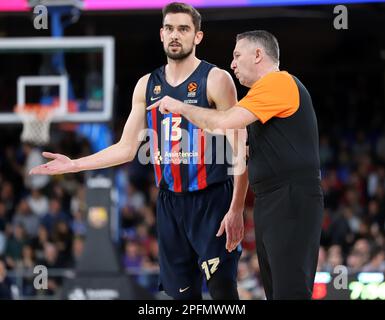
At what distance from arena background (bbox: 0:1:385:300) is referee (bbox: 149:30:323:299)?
4676 mm

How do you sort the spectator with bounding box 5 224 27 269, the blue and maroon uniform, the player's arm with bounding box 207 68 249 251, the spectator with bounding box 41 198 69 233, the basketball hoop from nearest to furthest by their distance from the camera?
the player's arm with bounding box 207 68 249 251 < the blue and maroon uniform < the basketball hoop < the spectator with bounding box 5 224 27 269 < the spectator with bounding box 41 198 69 233

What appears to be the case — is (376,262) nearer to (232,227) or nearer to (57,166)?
(232,227)

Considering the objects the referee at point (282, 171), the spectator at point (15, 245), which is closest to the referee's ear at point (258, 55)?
the referee at point (282, 171)

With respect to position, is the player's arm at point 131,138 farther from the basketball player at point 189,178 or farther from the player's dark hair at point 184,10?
the player's dark hair at point 184,10

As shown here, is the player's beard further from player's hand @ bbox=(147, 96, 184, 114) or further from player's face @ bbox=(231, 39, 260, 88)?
Result: player's hand @ bbox=(147, 96, 184, 114)

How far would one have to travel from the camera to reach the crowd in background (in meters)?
14.7

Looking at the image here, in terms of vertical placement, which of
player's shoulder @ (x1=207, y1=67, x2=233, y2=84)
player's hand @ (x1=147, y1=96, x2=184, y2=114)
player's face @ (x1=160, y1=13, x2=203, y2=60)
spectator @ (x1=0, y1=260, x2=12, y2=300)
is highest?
player's face @ (x1=160, y1=13, x2=203, y2=60)

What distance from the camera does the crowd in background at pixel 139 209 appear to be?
1470 cm

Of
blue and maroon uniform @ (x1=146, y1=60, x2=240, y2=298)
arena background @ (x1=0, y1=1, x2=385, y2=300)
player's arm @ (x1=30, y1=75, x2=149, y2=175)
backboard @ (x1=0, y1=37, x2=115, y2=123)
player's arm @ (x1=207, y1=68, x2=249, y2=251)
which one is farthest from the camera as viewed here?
backboard @ (x1=0, y1=37, x2=115, y2=123)

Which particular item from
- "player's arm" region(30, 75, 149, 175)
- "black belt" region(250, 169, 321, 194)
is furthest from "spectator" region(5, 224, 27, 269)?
"black belt" region(250, 169, 321, 194)

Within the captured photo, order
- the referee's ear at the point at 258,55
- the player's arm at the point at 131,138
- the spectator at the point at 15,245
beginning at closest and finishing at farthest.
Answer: the referee's ear at the point at 258,55
the player's arm at the point at 131,138
the spectator at the point at 15,245

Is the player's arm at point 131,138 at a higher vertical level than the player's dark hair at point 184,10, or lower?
lower

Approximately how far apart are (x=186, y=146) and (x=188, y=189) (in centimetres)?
32
